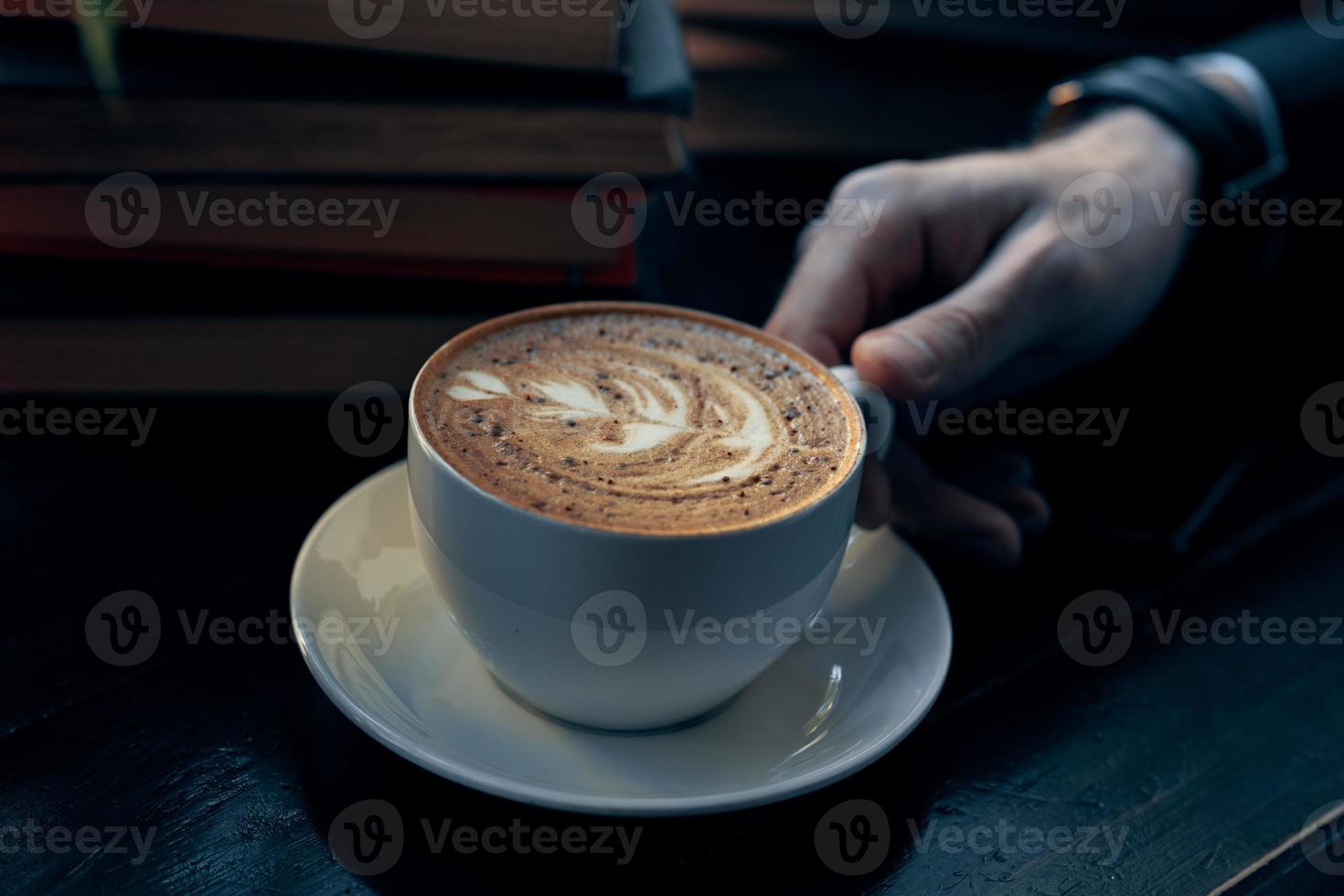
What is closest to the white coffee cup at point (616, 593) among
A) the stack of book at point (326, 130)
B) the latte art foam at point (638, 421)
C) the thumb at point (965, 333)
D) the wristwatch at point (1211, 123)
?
the latte art foam at point (638, 421)

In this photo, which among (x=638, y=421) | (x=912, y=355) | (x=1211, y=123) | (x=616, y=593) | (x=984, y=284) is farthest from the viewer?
(x=1211, y=123)

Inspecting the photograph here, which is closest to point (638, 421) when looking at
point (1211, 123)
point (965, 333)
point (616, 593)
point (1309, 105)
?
point (616, 593)

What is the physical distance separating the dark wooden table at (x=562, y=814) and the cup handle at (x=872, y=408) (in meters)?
0.14

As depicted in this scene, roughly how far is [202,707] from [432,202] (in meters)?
0.44

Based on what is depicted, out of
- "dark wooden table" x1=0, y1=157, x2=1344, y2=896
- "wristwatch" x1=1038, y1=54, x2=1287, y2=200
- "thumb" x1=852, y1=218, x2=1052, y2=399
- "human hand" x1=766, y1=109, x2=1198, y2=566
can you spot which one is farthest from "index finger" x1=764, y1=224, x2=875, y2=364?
"wristwatch" x1=1038, y1=54, x2=1287, y2=200

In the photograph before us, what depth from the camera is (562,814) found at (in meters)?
0.62

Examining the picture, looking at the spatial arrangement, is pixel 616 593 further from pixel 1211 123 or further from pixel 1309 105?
pixel 1309 105

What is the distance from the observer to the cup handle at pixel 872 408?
2.50 ft

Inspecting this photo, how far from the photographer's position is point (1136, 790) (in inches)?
26.2

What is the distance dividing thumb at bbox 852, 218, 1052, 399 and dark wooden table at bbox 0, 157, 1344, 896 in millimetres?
146

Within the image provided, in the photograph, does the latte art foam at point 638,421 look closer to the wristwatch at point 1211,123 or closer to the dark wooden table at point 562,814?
the dark wooden table at point 562,814

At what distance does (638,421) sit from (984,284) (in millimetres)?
368

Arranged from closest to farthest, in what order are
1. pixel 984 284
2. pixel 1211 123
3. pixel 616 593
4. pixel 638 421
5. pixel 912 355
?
pixel 616 593 < pixel 638 421 < pixel 912 355 < pixel 984 284 < pixel 1211 123

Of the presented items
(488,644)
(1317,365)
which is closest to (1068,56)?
(1317,365)
